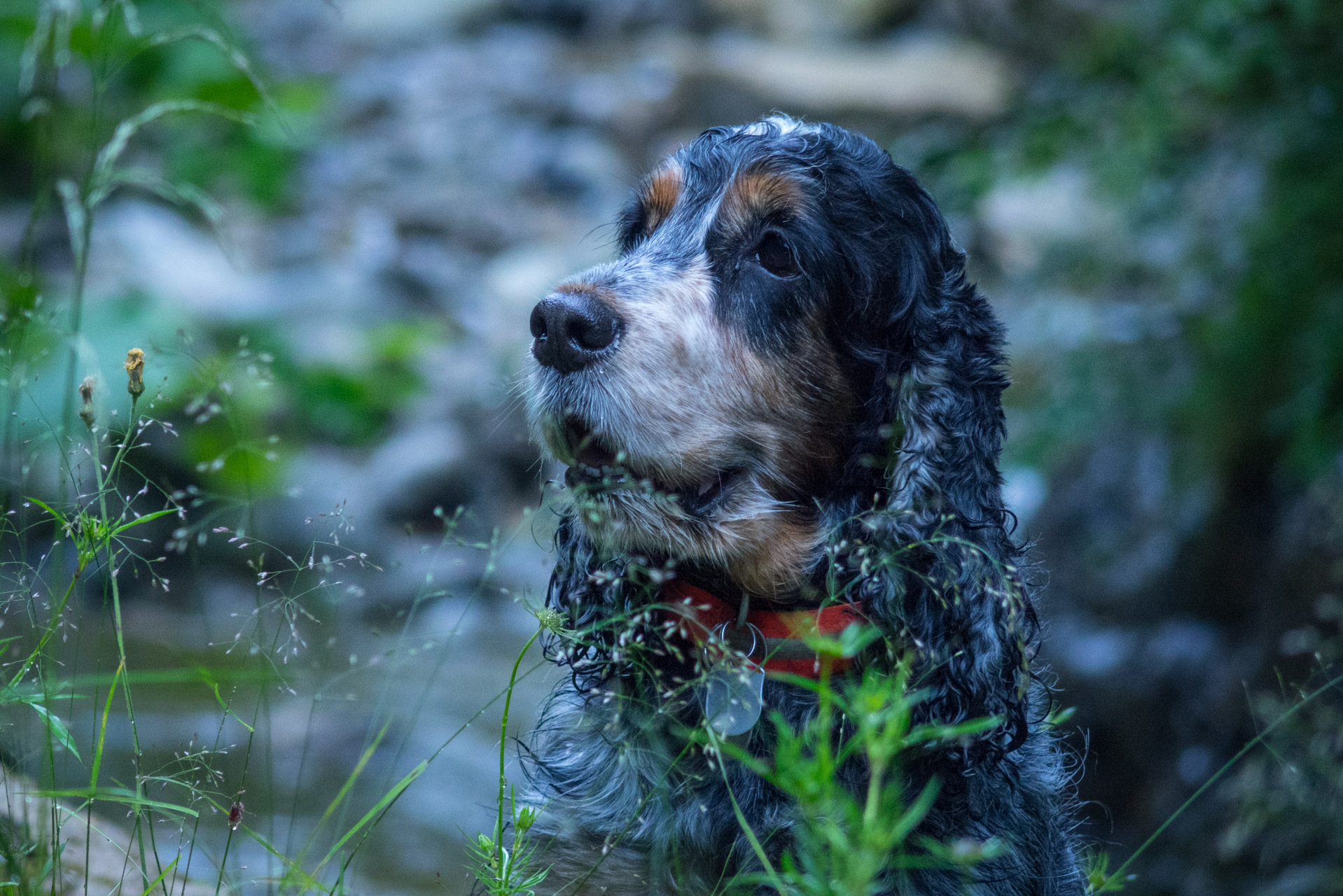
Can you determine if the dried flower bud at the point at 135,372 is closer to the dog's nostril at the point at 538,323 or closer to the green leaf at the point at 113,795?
the green leaf at the point at 113,795

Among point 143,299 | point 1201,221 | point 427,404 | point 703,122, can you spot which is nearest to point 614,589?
point 1201,221

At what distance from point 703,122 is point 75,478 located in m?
13.6

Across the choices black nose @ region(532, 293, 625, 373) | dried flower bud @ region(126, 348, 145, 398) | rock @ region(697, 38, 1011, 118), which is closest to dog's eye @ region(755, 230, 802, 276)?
black nose @ region(532, 293, 625, 373)

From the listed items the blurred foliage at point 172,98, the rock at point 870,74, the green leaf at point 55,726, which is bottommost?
the green leaf at point 55,726

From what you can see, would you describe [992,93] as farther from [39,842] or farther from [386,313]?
[39,842]

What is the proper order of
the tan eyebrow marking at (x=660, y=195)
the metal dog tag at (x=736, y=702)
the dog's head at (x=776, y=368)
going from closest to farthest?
the metal dog tag at (x=736, y=702), the dog's head at (x=776, y=368), the tan eyebrow marking at (x=660, y=195)

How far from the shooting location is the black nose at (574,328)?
2.74 metres

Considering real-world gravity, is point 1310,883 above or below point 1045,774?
below

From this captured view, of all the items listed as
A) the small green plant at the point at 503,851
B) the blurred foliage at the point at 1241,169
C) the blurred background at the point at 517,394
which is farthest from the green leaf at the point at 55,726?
the blurred foliage at the point at 1241,169

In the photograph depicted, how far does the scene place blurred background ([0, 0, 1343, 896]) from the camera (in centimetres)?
403

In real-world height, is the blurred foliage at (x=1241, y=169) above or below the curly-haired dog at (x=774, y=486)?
above

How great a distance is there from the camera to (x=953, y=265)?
3.16 metres

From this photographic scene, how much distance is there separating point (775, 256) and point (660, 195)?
51 cm

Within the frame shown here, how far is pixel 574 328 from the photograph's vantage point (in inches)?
108
